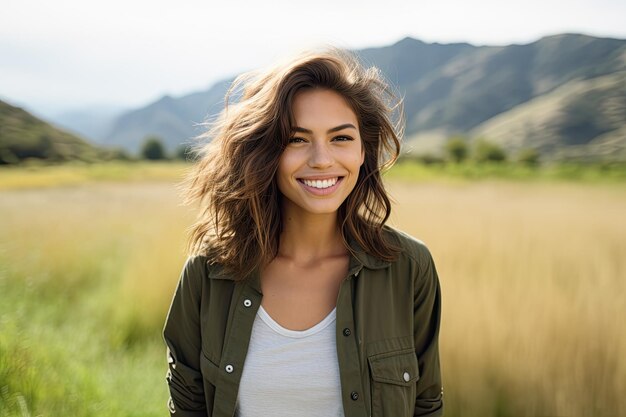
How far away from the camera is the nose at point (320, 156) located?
166 centimetres

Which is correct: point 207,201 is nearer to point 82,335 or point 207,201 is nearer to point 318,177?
point 318,177

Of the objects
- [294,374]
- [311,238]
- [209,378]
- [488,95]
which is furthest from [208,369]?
[488,95]

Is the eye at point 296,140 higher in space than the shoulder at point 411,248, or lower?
higher

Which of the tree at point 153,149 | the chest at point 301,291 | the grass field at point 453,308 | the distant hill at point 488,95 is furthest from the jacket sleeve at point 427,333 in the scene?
the tree at point 153,149

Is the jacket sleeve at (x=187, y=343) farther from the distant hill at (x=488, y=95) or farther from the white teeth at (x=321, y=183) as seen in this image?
the distant hill at (x=488, y=95)

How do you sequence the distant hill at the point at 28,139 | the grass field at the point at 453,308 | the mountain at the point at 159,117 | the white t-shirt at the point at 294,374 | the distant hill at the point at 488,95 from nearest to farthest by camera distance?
1. the white t-shirt at the point at 294,374
2. the grass field at the point at 453,308
3. the distant hill at the point at 28,139
4. the distant hill at the point at 488,95
5. the mountain at the point at 159,117

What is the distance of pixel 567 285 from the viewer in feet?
11.4

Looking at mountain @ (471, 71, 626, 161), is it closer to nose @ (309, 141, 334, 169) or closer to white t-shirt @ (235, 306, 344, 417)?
nose @ (309, 141, 334, 169)

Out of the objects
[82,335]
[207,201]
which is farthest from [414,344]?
[82,335]

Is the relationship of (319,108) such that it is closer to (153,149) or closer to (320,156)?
(320,156)

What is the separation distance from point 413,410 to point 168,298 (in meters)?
3.45

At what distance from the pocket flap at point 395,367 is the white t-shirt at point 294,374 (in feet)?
0.42

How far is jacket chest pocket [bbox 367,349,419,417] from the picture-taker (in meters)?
1.67

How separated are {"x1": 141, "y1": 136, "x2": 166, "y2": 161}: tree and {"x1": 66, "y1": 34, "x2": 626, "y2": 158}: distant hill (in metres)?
0.85
